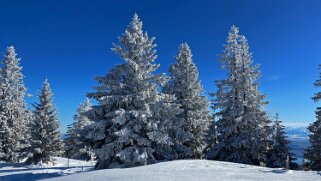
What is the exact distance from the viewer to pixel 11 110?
33.6 m

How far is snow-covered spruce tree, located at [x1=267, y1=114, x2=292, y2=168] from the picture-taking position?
24.1m

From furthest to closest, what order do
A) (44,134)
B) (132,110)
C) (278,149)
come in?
(44,134), (278,149), (132,110)

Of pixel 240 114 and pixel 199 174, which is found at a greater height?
pixel 240 114

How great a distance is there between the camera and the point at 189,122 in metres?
25.7

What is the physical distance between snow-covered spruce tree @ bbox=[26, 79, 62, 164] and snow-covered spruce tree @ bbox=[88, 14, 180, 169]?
13.9 meters

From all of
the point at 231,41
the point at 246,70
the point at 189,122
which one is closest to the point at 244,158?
the point at 189,122

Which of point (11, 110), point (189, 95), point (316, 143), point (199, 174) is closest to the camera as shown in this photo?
point (199, 174)

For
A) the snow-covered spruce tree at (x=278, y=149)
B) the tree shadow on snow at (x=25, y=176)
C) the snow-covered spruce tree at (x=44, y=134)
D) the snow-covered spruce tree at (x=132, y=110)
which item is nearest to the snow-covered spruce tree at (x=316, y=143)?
the snow-covered spruce tree at (x=278, y=149)

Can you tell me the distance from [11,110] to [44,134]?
635 cm

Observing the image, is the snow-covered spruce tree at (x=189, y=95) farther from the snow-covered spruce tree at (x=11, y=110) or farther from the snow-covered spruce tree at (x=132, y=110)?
the snow-covered spruce tree at (x=11, y=110)

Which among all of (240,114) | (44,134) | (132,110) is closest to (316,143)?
(240,114)

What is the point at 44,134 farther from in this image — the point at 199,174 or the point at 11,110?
the point at 199,174

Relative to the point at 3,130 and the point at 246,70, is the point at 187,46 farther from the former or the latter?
the point at 3,130

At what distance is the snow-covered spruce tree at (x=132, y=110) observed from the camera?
60.7 feet
